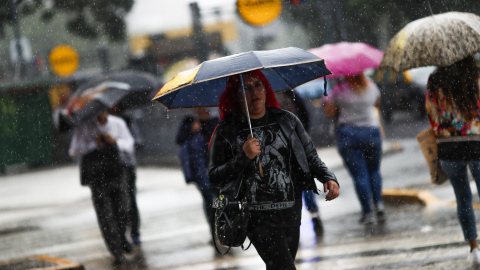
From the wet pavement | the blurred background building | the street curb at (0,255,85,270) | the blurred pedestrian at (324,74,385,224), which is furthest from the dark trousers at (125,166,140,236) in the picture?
the blurred background building

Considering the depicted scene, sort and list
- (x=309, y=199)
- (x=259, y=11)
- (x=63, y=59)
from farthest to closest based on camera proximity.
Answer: (x=63, y=59), (x=259, y=11), (x=309, y=199)

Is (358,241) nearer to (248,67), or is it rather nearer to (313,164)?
(313,164)

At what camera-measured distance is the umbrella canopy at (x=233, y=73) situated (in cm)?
429

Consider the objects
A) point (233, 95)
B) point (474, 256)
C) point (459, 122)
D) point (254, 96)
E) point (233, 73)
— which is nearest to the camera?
point (233, 73)

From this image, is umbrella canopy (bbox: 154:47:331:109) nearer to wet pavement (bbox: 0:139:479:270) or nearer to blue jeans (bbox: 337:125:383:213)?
wet pavement (bbox: 0:139:479:270)

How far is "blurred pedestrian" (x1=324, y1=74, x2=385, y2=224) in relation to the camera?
792 cm

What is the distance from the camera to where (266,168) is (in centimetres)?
432

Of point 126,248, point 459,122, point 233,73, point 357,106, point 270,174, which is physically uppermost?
point 233,73

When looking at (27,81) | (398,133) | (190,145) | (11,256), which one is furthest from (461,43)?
(27,81)

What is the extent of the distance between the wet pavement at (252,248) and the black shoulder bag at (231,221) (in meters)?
2.21

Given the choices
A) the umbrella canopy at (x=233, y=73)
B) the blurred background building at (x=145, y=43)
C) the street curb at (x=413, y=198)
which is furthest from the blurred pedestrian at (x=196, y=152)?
the blurred background building at (x=145, y=43)

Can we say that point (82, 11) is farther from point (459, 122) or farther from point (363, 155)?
point (459, 122)

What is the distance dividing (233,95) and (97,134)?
3.51 meters

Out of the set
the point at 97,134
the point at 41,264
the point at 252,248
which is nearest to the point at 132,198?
the point at 97,134
